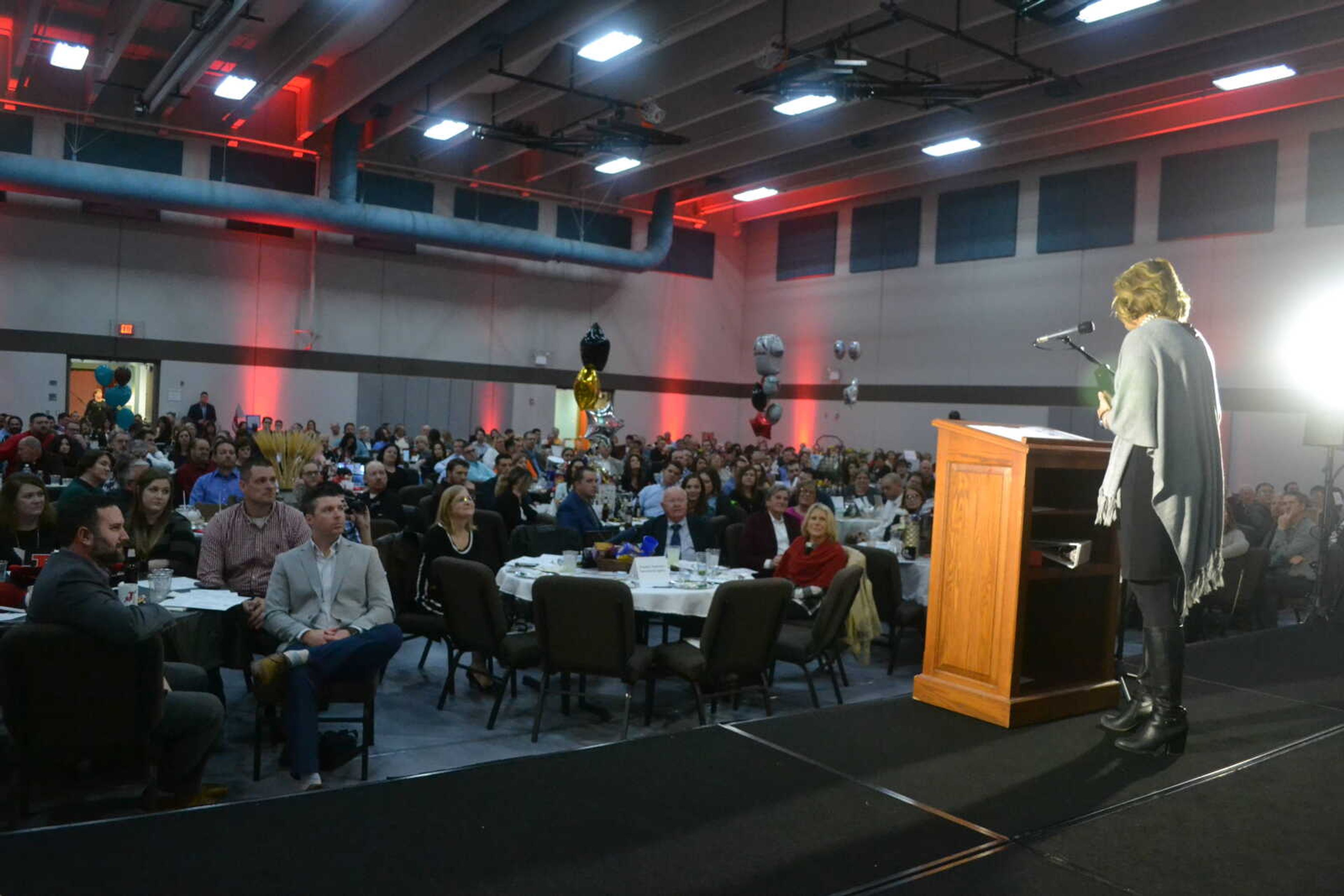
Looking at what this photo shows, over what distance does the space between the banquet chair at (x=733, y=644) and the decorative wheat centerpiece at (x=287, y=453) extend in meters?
4.35

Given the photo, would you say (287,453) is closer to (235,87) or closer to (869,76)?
(869,76)

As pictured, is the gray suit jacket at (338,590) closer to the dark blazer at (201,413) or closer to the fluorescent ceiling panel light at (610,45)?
the fluorescent ceiling panel light at (610,45)

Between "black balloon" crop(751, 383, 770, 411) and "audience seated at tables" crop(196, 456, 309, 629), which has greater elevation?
"black balloon" crop(751, 383, 770, 411)

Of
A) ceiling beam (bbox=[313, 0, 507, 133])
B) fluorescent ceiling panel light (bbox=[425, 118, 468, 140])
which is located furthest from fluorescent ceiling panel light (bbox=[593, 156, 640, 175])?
ceiling beam (bbox=[313, 0, 507, 133])

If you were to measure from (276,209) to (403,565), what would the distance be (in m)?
11.2

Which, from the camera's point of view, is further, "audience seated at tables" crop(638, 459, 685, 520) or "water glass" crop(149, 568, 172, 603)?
"audience seated at tables" crop(638, 459, 685, 520)

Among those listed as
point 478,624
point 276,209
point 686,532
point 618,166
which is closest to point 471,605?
point 478,624

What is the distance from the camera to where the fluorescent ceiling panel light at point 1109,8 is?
29.8 ft

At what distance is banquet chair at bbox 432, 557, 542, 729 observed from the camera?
16.5 ft

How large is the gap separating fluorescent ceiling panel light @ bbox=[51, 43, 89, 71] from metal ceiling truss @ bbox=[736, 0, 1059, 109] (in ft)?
28.3

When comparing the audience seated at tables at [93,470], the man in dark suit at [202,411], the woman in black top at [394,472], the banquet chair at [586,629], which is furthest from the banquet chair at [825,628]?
the man in dark suit at [202,411]

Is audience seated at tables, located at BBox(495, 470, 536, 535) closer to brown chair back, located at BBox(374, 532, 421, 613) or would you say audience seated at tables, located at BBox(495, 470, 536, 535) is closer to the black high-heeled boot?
brown chair back, located at BBox(374, 532, 421, 613)

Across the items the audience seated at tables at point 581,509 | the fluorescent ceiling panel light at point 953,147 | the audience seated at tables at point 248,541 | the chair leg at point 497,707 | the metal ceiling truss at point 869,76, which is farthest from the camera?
the fluorescent ceiling panel light at point 953,147

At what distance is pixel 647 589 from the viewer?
5270 mm
